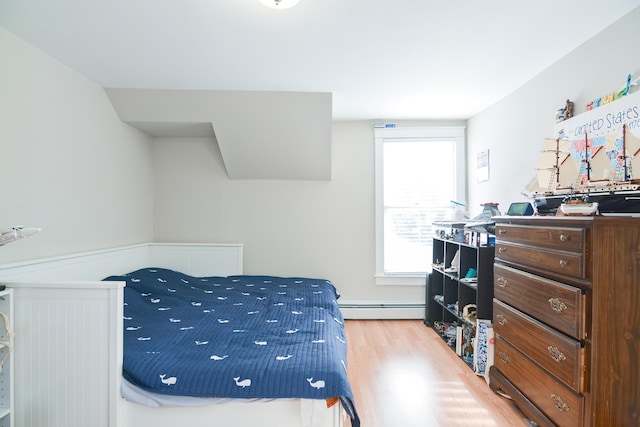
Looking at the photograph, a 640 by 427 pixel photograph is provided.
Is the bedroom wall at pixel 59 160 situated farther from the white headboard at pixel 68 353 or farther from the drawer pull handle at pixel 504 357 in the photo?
the drawer pull handle at pixel 504 357

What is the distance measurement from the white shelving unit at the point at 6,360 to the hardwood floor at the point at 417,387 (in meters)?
1.71

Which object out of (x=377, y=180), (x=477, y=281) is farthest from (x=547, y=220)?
(x=377, y=180)

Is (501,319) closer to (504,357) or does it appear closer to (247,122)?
(504,357)

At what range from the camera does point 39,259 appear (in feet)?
7.37

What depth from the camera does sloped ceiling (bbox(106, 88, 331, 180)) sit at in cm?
312

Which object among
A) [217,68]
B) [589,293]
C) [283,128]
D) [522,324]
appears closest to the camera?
[589,293]

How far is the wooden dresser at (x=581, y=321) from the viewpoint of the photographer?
1.50m

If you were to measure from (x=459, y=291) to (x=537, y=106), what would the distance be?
1.59m

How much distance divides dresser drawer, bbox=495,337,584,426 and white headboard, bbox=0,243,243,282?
2.59 metres

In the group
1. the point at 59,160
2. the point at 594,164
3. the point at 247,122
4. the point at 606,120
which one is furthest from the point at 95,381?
the point at 606,120

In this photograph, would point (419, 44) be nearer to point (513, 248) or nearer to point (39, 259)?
point (513, 248)

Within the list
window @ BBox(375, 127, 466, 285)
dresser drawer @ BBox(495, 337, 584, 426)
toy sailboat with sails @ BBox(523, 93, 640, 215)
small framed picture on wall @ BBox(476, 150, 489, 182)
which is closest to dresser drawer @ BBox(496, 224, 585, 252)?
toy sailboat with sails @ BBox(523, 93, 640, 215)

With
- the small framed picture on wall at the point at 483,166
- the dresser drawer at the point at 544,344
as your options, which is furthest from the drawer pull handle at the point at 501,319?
the small framed picture on wall at the point at 483,166

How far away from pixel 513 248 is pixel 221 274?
2.79 meters
